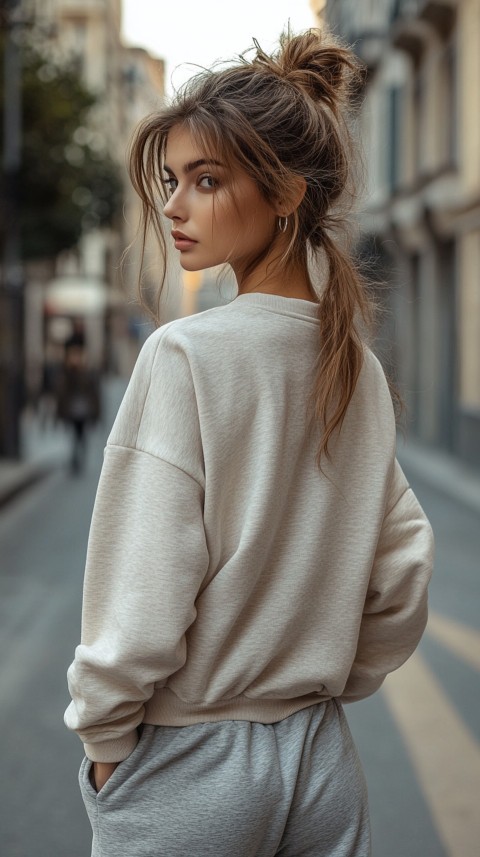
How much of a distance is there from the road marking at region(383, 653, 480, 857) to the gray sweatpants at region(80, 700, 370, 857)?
7.20ft

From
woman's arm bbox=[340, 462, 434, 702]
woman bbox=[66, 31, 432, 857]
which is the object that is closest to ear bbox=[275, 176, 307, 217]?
woman bbox=[66, 31, 432, 857]

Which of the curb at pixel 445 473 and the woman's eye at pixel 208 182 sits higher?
the woman's eye at pixel 208 182

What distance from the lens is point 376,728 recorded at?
4887mm

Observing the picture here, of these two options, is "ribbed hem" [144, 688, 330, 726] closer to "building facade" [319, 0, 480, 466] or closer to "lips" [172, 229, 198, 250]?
"lips" [172, 229, 198, 250]

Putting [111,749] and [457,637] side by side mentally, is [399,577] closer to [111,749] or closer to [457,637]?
[111,749]

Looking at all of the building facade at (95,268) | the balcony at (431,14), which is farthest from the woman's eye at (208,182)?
the building facade at (95,268)

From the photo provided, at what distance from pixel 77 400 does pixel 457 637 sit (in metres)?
10.8

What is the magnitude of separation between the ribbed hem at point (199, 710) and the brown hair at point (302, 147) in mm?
318

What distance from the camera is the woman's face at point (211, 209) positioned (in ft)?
4.96

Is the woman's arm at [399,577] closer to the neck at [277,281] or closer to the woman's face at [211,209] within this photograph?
the neck at [277,281]

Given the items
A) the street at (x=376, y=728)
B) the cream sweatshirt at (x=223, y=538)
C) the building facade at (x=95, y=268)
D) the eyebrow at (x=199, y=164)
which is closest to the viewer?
the cream sweatshirt at (x=223, y=538)

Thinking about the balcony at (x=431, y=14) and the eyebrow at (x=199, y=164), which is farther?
the balcony at (x=431, y=14)

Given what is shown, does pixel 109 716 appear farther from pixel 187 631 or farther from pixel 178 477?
pixel 178 477

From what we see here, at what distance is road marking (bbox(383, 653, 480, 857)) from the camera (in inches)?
148
